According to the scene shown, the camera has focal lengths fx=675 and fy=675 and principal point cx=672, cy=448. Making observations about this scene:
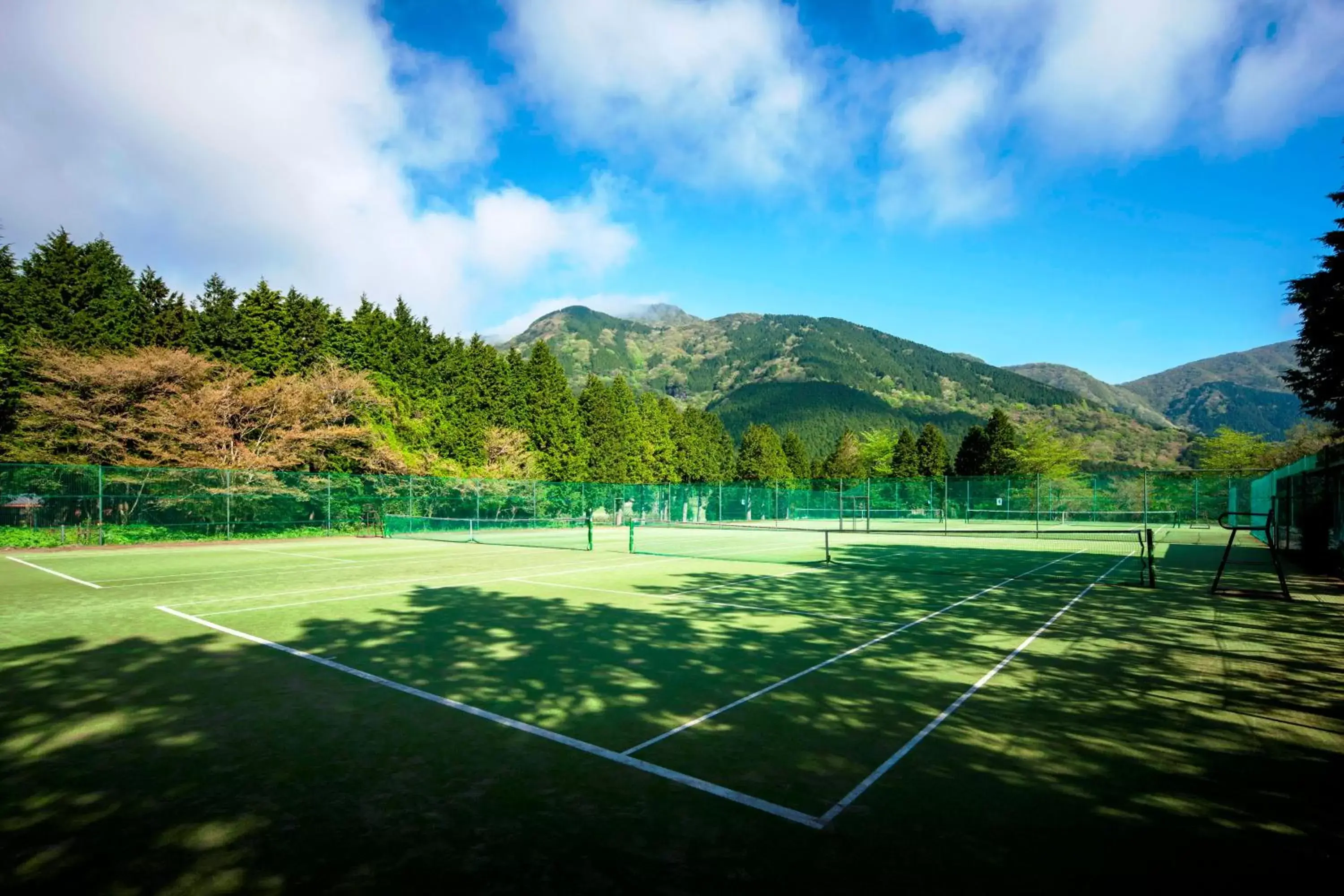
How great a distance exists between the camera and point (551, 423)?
4509 centimetres

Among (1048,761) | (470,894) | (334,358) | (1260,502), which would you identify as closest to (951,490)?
(1260,502)

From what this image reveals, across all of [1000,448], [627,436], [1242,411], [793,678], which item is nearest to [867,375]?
[1242,411]

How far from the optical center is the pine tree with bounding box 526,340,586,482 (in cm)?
4497

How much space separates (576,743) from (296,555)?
19676 mm

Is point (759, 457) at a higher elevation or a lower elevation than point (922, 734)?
higher

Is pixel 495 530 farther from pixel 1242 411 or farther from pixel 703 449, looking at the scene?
pixel 1242 411

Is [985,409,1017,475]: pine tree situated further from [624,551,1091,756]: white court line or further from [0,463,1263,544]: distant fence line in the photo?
[624,551,1091,756]: white court line

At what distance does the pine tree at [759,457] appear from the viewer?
219 feet

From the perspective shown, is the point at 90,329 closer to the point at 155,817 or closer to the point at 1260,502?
the point at 155,817

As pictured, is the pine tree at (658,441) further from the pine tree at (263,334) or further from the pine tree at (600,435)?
the pine tree at (263,334)

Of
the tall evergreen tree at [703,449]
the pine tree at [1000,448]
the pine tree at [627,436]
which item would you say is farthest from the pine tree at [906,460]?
the pine tree at [627,436]

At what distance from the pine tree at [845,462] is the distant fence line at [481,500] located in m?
22.6

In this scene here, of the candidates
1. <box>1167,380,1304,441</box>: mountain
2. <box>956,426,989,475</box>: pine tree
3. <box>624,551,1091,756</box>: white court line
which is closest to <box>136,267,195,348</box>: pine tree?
<box>624,551,1091,756</box>: white court line

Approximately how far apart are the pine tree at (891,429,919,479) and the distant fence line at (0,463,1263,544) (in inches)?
678
